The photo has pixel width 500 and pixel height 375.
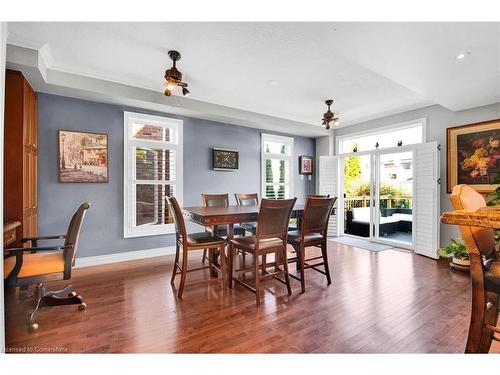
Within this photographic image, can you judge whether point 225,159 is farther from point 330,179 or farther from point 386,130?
point 386,130

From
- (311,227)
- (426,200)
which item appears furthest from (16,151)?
(426,200)

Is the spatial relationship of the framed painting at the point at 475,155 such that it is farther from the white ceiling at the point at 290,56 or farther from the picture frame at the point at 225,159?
the picture frame at the point at 225,159

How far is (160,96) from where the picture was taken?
3629 millimetres

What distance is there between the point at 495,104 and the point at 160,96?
15.6 feet

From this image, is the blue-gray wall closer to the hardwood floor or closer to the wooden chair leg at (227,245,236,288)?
the hardwood floor

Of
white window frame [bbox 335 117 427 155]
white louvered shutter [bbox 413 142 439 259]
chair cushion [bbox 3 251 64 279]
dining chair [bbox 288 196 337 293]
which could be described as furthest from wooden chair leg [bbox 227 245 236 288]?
white window frame [bbox 335 117 427 155]

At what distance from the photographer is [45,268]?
199 centimetres

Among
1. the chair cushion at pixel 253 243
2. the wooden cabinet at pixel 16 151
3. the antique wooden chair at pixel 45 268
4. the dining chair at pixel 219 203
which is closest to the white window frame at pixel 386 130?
the dining chair at pixel 219 203

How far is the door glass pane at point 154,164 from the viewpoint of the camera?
3848 millimetres

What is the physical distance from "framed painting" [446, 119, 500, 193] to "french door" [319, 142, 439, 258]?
0.23 metres

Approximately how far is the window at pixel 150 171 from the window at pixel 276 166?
1849 mm
